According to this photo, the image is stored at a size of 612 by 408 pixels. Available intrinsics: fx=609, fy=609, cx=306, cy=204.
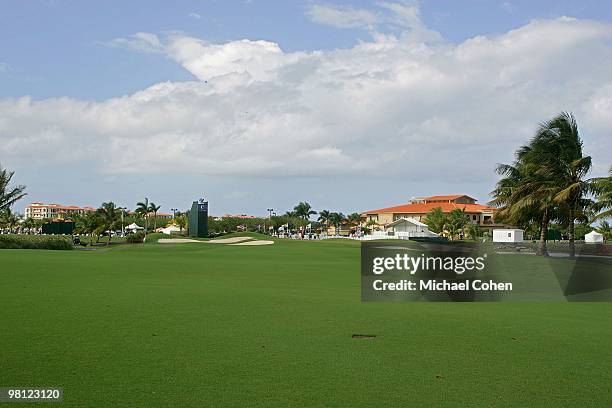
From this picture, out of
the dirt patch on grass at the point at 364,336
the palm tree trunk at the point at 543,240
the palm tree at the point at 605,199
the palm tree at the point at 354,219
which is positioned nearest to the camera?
the dirt patch on grass at the point at 364,336

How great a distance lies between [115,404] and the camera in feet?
20.2

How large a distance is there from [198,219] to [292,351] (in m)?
61.7

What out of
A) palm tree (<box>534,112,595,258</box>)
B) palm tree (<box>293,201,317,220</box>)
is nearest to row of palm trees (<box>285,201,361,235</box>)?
palm tree (<box>293,201,317,220</box>)

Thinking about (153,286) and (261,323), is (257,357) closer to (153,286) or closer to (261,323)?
(261,323)

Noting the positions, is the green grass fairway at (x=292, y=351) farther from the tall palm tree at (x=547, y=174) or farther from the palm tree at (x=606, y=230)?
the palm tree at (x=606, y=230)

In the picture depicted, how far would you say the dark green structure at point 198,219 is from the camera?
69125 millimetres

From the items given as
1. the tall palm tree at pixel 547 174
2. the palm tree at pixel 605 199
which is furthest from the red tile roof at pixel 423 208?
the palm tree at pixel 605 199

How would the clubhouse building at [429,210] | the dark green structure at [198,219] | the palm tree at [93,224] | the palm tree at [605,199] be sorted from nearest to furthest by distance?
the palm tree at [605,199] < the dark green structure at [198,219] < the palm tree at [93,224] < the clubhouse building at [429,210]

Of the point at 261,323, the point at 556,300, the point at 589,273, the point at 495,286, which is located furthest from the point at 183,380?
the point at 589,273

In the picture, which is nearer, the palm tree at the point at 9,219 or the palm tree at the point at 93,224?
the palm tree at the point at 93,224

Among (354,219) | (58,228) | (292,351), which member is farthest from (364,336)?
(354,219)

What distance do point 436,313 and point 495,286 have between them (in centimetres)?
577

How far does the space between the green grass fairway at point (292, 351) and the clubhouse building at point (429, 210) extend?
347 ft

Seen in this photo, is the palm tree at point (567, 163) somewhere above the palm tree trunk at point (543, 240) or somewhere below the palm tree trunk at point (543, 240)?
above
